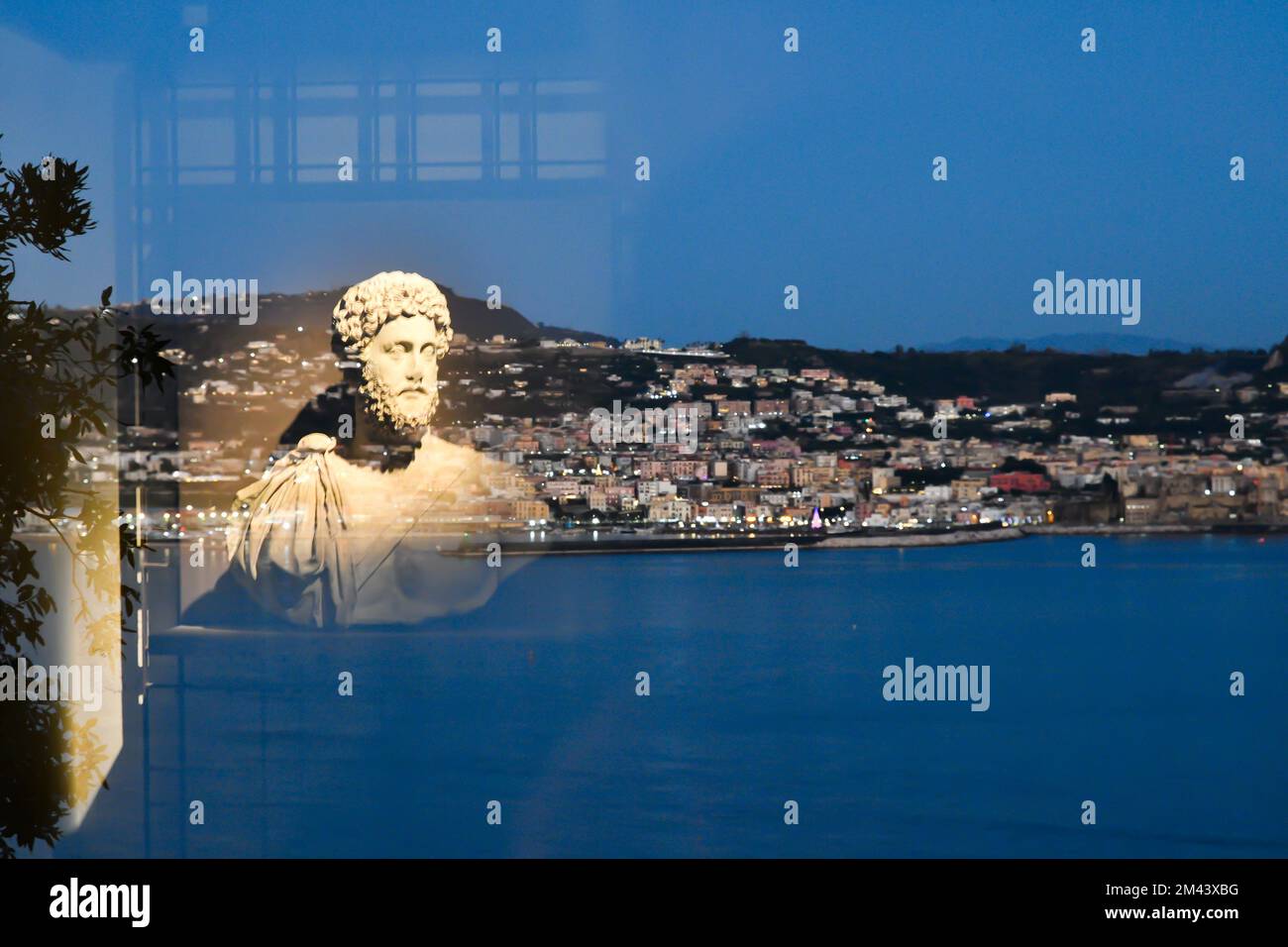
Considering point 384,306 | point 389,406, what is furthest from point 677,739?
point 384,306

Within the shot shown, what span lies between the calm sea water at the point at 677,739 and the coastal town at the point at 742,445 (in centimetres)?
20

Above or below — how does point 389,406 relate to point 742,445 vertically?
above

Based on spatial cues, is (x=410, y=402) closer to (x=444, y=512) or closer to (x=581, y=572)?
(x=444, y=512)

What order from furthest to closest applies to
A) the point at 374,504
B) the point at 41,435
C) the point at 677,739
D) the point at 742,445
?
the point at 677,739
the point at 742,445
the point at 374,504
the point at 41,435

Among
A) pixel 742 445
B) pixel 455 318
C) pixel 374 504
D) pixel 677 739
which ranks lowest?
pixel 677 739

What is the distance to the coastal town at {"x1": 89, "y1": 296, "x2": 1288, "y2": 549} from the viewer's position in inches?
178

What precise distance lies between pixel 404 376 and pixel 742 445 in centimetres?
118

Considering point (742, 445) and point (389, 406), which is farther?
point (742, 445)

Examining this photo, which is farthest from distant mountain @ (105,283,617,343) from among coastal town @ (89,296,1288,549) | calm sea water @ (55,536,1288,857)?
calm sea water @ (55,536,1288,857)

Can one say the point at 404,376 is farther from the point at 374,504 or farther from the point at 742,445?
the point at 742,445

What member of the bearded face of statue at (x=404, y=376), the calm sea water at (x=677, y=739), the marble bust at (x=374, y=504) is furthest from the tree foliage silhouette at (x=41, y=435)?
the bearded face of statue at (x=404, y=376)

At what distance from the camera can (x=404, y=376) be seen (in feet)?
14.9

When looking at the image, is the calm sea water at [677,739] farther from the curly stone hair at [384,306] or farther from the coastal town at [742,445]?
the curly stone hair at [384,306]
